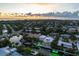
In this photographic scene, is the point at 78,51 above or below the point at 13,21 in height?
below

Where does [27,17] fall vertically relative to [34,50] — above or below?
above

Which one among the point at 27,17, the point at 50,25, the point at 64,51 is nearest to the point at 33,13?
the point at 27,17

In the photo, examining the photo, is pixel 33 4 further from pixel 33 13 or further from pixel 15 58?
pixel 15 58

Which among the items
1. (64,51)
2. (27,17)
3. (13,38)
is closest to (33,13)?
(27,17)

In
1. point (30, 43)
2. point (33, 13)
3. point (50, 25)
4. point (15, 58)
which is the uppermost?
point (33, 13)

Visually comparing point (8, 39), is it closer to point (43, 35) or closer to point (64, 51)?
point (43, 35)

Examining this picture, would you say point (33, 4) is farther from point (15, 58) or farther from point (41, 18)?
point (15, 58)

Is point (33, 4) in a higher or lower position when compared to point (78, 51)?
higher

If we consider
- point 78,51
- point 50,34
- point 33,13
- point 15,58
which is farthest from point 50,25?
point 15,58
